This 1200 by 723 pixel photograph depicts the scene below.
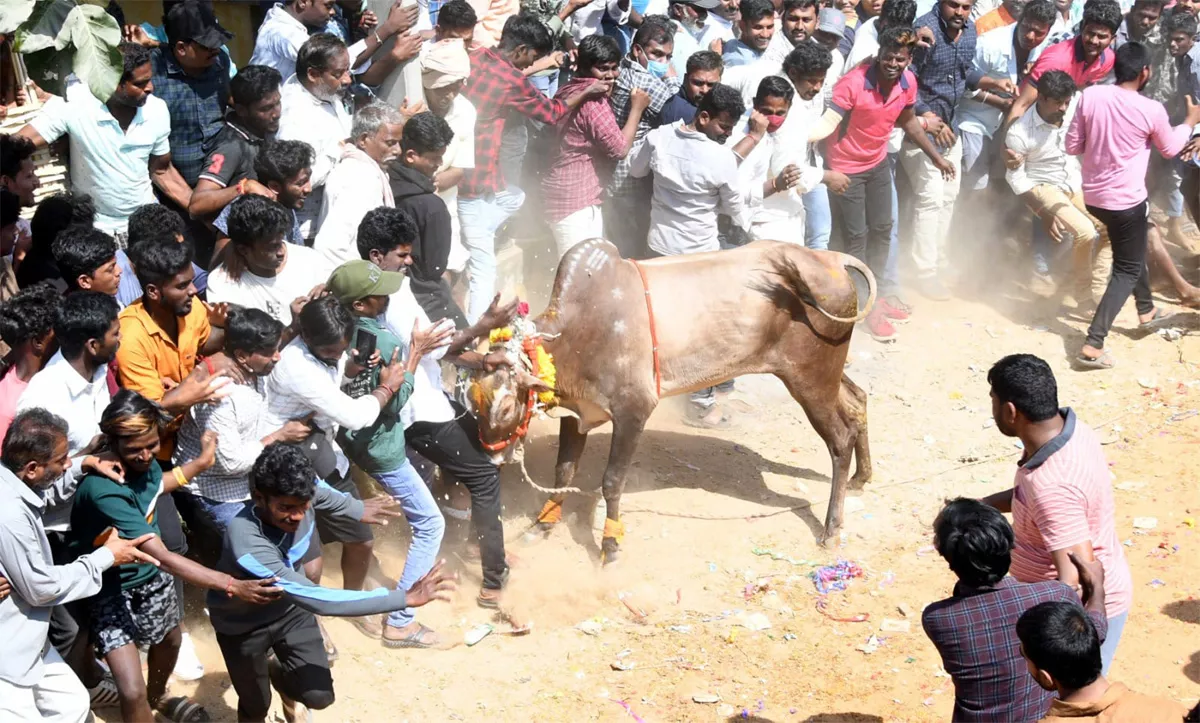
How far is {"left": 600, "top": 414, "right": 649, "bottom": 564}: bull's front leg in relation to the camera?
7.77 meters

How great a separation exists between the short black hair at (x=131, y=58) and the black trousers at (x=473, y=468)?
2.58 metres

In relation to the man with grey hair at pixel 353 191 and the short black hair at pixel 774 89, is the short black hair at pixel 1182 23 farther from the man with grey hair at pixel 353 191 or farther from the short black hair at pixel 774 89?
the man with grey hair at pixel 353 191

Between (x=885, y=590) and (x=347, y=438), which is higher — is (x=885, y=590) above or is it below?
below

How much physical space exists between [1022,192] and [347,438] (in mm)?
7532

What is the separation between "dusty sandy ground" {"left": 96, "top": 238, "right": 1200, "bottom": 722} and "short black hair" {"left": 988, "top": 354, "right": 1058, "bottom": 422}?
6.84 ft

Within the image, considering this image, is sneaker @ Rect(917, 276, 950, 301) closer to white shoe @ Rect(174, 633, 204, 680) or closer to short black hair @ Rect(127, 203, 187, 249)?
short black hair @ Rect(127, 203, 187, 249)

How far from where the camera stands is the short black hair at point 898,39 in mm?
10289

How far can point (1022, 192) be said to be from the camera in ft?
38.1

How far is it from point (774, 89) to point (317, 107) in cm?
337

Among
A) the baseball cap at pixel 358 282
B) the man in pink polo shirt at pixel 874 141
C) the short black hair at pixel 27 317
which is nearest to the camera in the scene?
the short black hair at pixel 27 317

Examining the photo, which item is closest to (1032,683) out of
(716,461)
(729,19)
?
(716,461)

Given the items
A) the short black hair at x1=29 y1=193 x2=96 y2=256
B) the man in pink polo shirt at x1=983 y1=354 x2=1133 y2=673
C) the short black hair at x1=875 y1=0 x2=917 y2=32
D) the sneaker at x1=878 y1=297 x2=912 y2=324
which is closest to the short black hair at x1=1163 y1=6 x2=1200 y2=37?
the short black hair at x1=875 y1=0 x2=917 y2=32

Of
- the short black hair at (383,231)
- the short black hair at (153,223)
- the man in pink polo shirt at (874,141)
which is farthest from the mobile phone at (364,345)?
the man in pink polo shirt at (874,141)

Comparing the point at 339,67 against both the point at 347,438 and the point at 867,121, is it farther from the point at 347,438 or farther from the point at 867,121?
the point at 867,121
